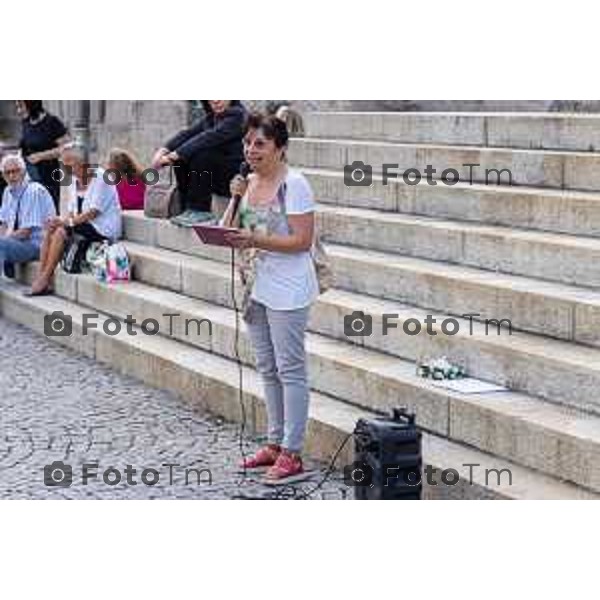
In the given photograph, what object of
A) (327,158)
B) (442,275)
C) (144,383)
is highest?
(327,158)

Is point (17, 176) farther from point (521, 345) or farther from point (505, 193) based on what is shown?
point (521, 345)

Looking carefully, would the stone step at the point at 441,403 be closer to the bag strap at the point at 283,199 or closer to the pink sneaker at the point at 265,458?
the pink sneaker at the point at 265,458

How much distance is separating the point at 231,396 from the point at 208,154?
2.95 metres

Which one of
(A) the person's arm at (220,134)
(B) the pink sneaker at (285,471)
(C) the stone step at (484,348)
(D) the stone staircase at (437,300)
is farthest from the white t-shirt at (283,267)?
(A) the person's arm at (220,134)

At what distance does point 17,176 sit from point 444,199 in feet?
14.4

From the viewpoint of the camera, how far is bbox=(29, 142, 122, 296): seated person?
11.3m

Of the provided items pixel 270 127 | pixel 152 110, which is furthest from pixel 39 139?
pixel 270 127

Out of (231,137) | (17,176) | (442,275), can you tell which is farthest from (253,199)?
(17,176)

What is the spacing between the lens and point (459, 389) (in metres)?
7.09

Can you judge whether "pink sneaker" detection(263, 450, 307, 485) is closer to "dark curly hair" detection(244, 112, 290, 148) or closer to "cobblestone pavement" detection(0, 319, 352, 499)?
"cobblestone pavement" detection(0, 319, 352, 499)

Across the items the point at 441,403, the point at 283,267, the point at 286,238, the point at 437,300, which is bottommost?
the point at 441,403

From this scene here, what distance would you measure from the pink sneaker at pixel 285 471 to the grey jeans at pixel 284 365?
0.19ft

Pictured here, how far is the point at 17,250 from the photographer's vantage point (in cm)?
1225

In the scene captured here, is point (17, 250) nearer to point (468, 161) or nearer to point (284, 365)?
point (468, 161)
